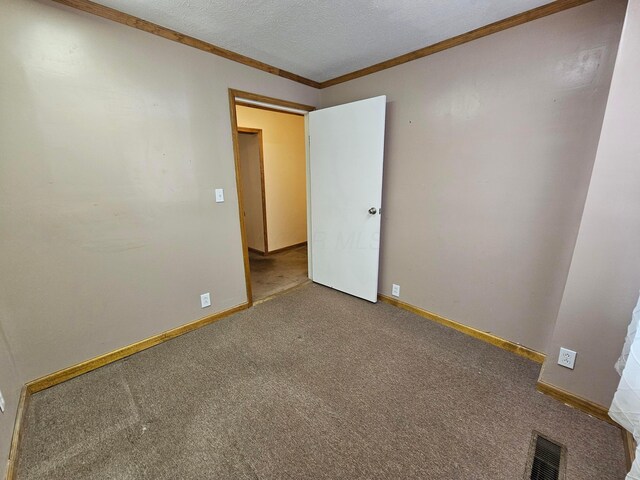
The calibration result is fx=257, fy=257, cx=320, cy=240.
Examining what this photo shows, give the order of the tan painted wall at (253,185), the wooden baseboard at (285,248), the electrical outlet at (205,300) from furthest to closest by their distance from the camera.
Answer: the wooden baseboard at (285,248), the tan painted wall at (253,185), the electrical outlet at (205,300)

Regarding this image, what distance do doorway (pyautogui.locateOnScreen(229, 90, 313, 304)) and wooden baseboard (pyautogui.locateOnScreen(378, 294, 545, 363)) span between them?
4.60 feet

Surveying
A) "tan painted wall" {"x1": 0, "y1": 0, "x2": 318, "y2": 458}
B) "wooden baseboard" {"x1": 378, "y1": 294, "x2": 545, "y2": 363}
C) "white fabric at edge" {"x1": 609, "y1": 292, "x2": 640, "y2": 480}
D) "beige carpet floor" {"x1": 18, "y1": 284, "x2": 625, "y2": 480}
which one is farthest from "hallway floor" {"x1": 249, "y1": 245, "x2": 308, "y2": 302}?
"white fabric at edge" {"x1": 609, "y1": 292, "x2": 640, "y2": 480}

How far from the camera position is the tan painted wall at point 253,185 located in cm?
A: 404

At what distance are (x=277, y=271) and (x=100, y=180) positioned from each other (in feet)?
7.41

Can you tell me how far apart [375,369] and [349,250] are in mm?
1262

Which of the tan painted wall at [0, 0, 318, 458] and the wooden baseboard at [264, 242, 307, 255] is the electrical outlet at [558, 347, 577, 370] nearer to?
the tan painted wall at [0, 0, 318, 458]

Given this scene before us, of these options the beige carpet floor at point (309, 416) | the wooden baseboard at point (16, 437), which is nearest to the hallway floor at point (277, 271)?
the beige carpet floor at point (309, 416)

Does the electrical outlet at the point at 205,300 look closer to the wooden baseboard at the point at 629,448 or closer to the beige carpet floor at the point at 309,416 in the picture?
the beige carpet floor at the point at 309,416

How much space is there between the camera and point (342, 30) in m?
1.76

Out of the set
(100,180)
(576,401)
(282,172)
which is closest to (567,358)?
(576,401)

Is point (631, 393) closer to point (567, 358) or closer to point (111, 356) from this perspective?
point (567, 358)

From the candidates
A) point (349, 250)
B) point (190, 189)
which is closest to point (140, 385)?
point (190, 189)

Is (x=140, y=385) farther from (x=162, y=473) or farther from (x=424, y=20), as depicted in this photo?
(x=424, y=20)

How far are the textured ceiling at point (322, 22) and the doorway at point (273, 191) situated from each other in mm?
1618
